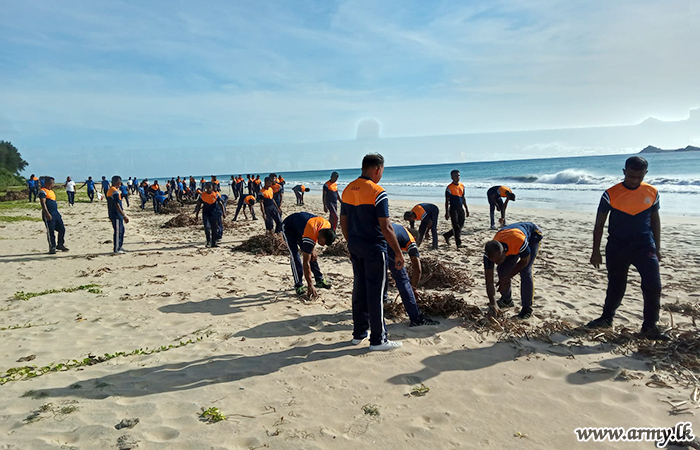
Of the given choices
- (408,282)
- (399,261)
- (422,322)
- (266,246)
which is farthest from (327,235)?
(266,246)

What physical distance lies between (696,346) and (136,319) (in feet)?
21.5

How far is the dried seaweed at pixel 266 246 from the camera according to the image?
383 inches

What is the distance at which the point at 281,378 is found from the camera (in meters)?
3.67

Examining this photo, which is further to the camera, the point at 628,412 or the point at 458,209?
the point at 458,209

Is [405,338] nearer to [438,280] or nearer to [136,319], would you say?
[438,280]

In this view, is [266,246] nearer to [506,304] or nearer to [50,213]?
[50,213]

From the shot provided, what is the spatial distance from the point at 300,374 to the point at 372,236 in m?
1.51

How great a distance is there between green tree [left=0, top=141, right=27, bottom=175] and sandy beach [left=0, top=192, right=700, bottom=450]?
63219 mm

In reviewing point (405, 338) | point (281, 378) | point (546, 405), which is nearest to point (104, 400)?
point (281, 378)

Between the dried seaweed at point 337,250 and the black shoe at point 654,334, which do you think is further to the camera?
the dried seaweed at point 337,250

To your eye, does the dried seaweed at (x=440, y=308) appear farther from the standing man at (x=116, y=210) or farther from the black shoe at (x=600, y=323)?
the standing man at (x=116, y=210)

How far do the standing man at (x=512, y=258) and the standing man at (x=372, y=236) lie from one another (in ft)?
4.05

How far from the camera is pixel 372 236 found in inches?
161

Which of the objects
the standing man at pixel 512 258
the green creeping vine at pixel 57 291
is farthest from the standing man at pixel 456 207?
the green creeping vine at pixel 57 291
